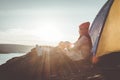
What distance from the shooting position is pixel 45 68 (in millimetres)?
7414

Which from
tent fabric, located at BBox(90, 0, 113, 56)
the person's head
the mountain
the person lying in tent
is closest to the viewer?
the mountain

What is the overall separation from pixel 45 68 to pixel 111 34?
457 centimetres

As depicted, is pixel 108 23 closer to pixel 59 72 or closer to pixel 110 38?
pixel 110 38

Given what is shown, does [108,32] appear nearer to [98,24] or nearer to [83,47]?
[98,24]

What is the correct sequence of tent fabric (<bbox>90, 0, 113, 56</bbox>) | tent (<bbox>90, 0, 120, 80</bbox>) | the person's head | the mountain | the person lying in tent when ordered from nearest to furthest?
the mountain → the person lying in tent → the person's head → tent (<bbox>90, 0, 120, 80</bbox>) → tent fabric (<bbox>90, 0, 113, 56</bbox>)

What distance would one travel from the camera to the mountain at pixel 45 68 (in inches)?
283

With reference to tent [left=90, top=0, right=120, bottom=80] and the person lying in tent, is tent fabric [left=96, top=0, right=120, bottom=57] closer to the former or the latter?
tent [left=90, top=0, right=120, bottom=80]

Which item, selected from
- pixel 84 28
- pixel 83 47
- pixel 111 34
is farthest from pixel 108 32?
pixel 83 47

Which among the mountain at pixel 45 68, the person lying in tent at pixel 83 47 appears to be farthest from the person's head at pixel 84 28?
the mountain at pixel 45 68

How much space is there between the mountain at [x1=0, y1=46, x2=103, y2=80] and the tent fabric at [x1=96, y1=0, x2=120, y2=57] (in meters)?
2.33

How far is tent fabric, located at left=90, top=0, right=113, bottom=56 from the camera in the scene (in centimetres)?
1109

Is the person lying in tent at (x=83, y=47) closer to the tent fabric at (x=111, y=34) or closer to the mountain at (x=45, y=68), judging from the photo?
the mountain at (x=45, y=68)

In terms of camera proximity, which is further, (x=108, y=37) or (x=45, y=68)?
(x=108, y=37)

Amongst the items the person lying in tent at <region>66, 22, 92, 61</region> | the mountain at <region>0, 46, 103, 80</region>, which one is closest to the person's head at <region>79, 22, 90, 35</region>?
the person lying in tent at <region>66, 22, 92, 61</region>
